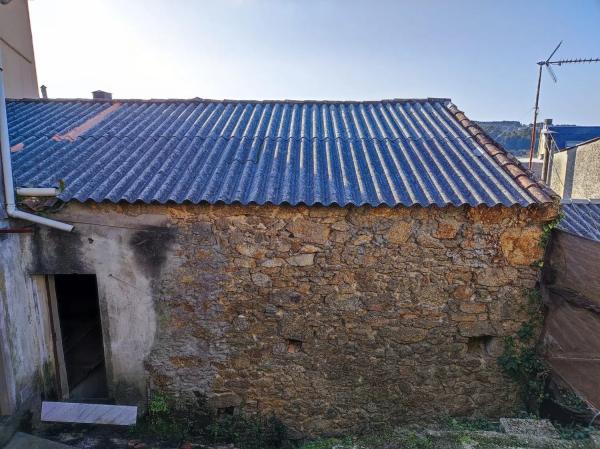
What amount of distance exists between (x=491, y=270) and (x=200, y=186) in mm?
3454

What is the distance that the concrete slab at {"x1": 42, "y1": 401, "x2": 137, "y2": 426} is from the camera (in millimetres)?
3980

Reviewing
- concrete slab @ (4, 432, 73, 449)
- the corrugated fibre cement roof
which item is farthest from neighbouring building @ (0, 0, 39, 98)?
concrete slab @ (4, 432, 73, 449)

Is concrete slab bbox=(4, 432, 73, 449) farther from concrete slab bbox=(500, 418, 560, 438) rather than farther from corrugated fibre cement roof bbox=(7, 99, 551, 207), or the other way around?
concrete slab bbox=(500, 418, 560, 438)

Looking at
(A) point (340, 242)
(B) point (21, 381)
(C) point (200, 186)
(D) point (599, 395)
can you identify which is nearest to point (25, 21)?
(C) point (200, 186)

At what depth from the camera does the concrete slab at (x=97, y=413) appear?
157 inches

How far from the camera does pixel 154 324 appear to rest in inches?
A: 158

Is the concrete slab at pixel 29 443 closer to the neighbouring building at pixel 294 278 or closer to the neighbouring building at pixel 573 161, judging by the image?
the neighbouring building at pixel 294 278

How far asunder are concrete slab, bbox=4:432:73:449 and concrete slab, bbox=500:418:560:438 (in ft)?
14.0

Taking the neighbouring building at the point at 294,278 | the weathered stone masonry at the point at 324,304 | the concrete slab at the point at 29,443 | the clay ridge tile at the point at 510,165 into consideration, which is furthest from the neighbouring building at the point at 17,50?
the clay ridge tile at the point at 510,165

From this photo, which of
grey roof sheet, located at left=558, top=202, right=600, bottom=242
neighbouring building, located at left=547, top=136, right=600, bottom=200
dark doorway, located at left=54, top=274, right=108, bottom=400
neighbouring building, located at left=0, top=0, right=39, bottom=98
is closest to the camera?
dark doorway, located at left=54, top=274, right=108, bottom=400

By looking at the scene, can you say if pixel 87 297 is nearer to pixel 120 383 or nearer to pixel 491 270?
pixel 120 383

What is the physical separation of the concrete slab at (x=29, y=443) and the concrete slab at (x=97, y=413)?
0.42 meters

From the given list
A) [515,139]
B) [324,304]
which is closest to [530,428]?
[324,304]

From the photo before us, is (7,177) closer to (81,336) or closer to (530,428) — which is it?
(81,336)
